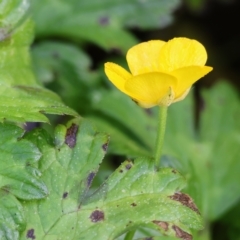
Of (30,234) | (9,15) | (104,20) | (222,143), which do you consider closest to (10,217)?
(30,234)

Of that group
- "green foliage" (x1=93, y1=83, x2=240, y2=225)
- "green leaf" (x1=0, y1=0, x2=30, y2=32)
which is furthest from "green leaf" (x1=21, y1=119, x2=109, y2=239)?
"green foliage" (x1=93, y1=83, x2=240, y2=225)

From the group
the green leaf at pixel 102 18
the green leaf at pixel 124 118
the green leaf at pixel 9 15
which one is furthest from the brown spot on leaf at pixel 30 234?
the green leaf at pixel 102 18

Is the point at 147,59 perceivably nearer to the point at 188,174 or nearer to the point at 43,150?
the point at 43,150

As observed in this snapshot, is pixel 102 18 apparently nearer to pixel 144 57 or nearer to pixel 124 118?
pixel 124 118

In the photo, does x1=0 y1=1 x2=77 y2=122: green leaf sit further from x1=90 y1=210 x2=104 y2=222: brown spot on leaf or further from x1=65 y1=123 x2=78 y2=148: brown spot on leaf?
x1=90 y1=210 x2=104 y2=222: brown spot on leaf

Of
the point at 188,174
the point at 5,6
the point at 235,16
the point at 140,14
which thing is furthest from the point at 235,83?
the point at 5,6

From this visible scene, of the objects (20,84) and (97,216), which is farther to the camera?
(20,84)

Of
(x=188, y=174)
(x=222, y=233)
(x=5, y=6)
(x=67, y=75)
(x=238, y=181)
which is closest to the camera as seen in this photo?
(x=5, y=6)
